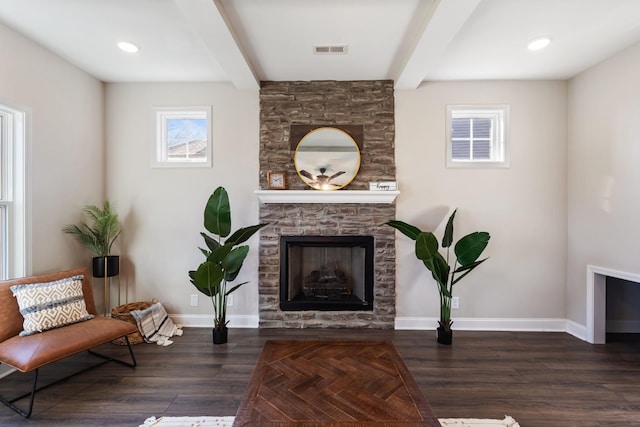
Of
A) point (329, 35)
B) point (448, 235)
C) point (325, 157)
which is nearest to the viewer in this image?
point (329, 35)

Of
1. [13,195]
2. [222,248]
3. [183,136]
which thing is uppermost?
[183,136]

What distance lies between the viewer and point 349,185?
11.1ft

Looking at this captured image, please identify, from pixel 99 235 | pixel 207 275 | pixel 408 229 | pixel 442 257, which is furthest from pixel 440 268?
pixel 99 235

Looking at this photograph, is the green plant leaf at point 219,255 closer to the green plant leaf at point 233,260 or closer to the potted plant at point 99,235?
the green plant leaf at point 233,260

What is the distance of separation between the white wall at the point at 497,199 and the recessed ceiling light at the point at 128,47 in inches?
106

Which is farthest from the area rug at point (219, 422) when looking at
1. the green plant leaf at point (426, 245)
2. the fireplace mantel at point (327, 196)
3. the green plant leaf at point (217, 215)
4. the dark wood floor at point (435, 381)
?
the fireplace mantel at point (327, 196)

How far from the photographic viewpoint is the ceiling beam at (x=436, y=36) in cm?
196

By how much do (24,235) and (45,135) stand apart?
36.8 inches

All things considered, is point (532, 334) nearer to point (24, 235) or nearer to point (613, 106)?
point (613, 106)

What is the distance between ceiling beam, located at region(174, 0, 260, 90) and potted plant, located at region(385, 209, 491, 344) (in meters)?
2.15

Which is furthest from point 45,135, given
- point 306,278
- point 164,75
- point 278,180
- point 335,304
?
point 335,304

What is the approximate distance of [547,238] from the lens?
3363mm

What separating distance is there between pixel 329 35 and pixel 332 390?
9.37ft

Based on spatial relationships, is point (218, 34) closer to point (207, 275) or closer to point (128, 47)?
point (128, 47)
